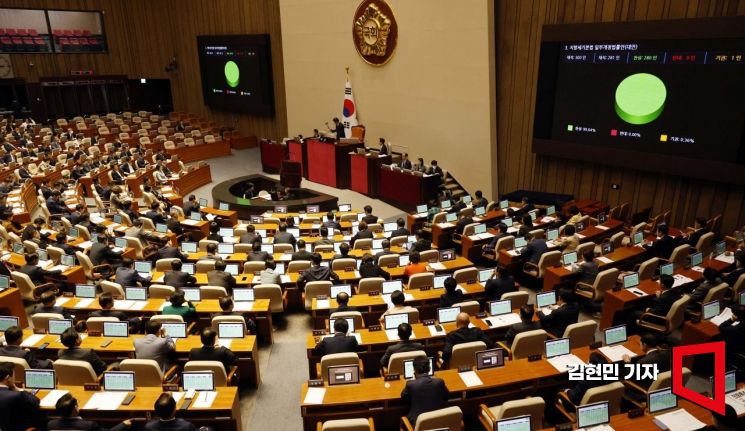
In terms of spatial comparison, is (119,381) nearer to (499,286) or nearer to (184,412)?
(184,412)

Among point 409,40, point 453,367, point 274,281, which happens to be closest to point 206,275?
point 274,281

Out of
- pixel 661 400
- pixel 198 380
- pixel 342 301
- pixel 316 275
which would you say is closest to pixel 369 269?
pixel 316 275

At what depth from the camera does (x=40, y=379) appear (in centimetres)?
560

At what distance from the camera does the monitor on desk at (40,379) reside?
5.57m

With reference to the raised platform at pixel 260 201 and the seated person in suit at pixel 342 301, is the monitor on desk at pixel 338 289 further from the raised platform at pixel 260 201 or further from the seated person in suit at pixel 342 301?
the raised platform at pixel 260 201

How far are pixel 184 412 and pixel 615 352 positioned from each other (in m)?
4.80

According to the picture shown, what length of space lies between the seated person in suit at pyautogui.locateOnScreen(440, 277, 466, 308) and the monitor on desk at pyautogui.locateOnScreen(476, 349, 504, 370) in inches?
63.9

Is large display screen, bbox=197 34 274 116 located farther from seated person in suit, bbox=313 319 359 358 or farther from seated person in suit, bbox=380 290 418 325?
seated person in suit, bbox=313 319 359 358

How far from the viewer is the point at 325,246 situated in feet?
33.6

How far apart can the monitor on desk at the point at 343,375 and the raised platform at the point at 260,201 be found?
30.3 ft

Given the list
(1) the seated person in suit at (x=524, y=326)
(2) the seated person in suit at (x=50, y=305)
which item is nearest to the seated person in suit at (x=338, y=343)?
(1) the seated person in suit at (x=524, y=326)

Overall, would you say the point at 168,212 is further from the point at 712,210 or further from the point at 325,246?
the point at 712,210

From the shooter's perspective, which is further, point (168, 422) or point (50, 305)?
point (50, 305)

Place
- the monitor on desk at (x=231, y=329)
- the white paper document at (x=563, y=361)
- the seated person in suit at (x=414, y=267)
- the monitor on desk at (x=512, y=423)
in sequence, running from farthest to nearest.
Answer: the seated person in suit at (x=414, y=267)
the monitor on desk at (x=231, y=329)
the white paper document at (x=563, y=361)
the monitor on desk at (x=512, y=423)
